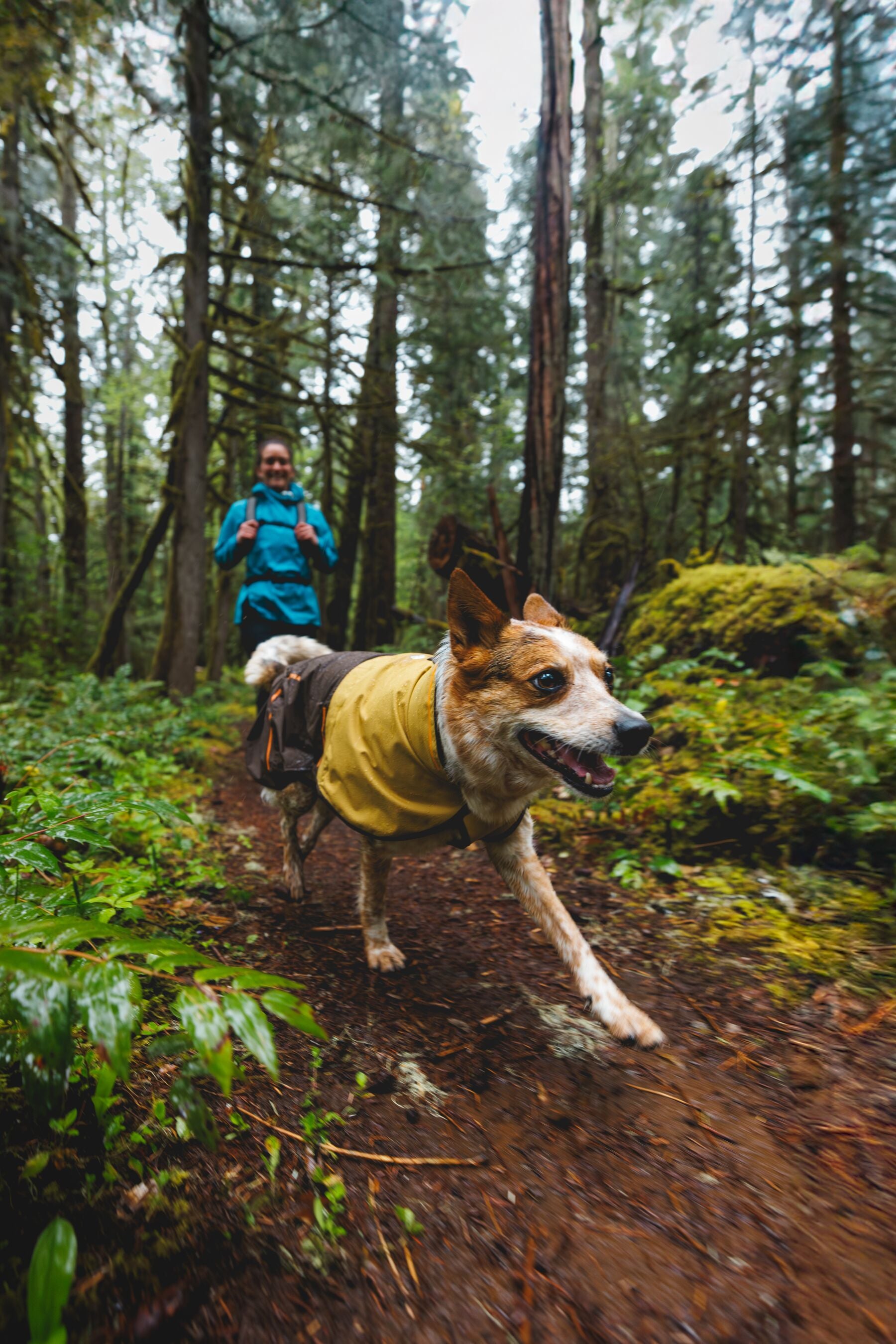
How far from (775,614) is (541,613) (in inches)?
153

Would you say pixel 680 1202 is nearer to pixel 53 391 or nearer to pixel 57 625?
pixel 57 625

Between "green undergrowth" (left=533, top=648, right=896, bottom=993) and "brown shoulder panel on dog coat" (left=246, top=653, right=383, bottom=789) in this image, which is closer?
"green undergrowth" (left=533, top=648, right=896, bottom=993)

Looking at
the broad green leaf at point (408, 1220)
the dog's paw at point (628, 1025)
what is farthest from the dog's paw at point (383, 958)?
the broad green leaf at point (408, 1220)

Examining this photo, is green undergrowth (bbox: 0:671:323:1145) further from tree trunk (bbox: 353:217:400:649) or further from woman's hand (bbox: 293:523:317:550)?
tree trunk (bbox: 353:217:400:649)

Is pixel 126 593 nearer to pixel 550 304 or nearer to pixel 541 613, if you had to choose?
pixel 550 304

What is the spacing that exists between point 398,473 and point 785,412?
355 inches

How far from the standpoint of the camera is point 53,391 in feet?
60.9

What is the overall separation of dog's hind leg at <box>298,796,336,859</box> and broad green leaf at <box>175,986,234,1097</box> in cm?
264

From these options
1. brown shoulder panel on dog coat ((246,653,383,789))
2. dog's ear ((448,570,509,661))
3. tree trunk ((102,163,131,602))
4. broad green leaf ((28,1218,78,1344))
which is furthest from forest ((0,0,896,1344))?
tree trunk ((102,163,131,602))

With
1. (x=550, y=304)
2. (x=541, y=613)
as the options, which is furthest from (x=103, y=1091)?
(x=550, y=304)

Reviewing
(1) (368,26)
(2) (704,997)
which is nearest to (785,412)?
(1) (368,26)

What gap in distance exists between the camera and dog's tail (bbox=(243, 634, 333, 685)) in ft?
13.0

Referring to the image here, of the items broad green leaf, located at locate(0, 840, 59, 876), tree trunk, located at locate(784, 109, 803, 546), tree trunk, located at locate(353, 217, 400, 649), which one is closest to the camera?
broad green leaf, located at locate(0, 840, 59, 876)

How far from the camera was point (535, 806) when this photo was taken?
5.27 m
